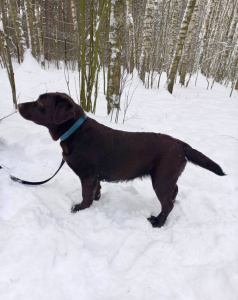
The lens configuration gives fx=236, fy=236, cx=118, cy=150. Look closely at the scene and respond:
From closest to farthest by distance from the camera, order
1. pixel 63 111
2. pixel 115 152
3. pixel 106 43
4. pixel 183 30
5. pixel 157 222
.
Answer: pixel 63 111, pixel 115 152, pixel 157 222, pixel 106 43, pixel 183 30

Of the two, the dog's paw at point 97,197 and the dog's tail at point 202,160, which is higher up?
the dog's tail at point 202,160

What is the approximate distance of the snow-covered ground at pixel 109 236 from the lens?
1.70 meters

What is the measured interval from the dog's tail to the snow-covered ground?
59 cm

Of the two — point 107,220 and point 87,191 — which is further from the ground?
point 87,191

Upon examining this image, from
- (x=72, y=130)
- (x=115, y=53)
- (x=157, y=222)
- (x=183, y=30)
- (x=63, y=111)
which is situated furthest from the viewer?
(x=183, y=30)

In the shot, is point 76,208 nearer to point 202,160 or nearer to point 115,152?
point 115,152

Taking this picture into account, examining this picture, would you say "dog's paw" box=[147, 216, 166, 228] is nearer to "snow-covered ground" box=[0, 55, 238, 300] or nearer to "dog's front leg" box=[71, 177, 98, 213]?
"snow-covered ground" box=[0, 55, 238, 300]

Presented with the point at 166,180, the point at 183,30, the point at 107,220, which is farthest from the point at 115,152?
the point at 183,30

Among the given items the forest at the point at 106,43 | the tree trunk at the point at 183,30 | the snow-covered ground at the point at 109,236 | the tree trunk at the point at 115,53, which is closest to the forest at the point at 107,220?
the snow-covered ground at the point at 109,236

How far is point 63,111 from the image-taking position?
214 centimetres

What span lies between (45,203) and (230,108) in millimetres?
7016

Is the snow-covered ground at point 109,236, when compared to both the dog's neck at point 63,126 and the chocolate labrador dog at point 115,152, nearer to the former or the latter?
the chocolate labrador dog at point 115,152

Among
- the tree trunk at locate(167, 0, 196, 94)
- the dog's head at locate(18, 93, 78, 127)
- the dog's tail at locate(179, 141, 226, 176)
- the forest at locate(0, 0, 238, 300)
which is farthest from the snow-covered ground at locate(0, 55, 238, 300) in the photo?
the tree trunk at locate(167, 0, 196, 94)

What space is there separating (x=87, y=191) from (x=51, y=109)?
918mm
